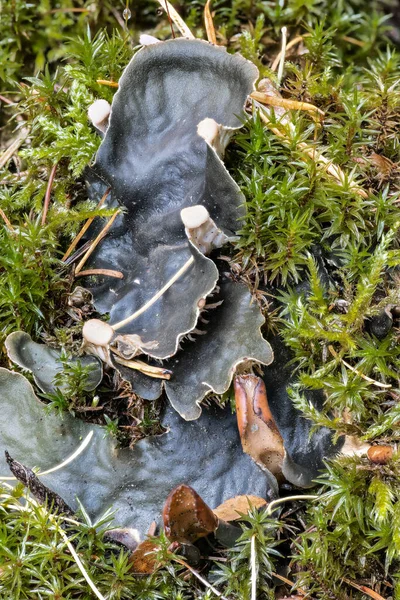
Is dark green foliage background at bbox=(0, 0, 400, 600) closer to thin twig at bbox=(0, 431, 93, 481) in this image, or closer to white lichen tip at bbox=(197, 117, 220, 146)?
thin twig at bbox=(0, 431, 93, 481)

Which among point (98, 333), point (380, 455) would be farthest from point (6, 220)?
point (380, 455)

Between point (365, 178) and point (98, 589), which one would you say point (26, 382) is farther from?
point (365, 178)

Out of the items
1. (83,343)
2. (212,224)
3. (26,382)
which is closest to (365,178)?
(212,224)

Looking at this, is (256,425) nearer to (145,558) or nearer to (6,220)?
(145,558)

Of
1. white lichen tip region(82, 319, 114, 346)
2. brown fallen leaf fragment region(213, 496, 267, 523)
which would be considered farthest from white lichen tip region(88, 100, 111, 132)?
brown fallen leaf fragment region(213, 496, 267, 523)

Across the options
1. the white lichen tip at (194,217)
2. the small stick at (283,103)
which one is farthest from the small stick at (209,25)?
the white lichen tip at (194,217)

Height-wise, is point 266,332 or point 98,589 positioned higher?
point 266,332
